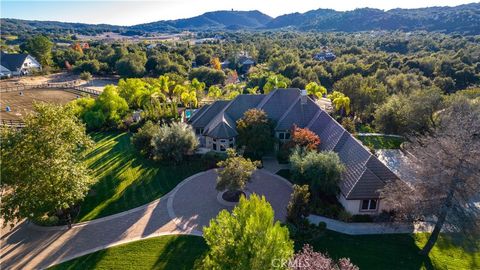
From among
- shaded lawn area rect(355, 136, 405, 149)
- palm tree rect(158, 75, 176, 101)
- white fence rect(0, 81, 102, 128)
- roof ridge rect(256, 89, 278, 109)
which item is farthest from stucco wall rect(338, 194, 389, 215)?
white fence rect(0, 81, 102, 128)

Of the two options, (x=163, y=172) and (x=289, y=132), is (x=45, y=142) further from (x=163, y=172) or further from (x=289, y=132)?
(x=289, y=132)

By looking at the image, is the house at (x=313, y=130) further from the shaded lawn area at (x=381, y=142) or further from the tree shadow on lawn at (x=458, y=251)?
the shaded lawn area at (x=381, y=142)

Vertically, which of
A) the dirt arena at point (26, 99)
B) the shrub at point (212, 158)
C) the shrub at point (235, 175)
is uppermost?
the shrub at point (235, 175)

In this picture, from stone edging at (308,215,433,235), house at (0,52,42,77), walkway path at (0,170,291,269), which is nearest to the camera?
walkway path at (0,170,291,269)

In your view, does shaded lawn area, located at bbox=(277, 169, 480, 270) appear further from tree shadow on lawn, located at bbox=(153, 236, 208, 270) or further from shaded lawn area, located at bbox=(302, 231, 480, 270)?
tree shadow on lawn, located at bbox=(153, 236, 208, 270)

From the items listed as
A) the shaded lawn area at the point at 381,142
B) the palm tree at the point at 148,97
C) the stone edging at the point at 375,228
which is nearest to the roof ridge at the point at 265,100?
the shaded lawn area at the point at 381,142

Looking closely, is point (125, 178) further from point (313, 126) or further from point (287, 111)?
point (313, 126)
